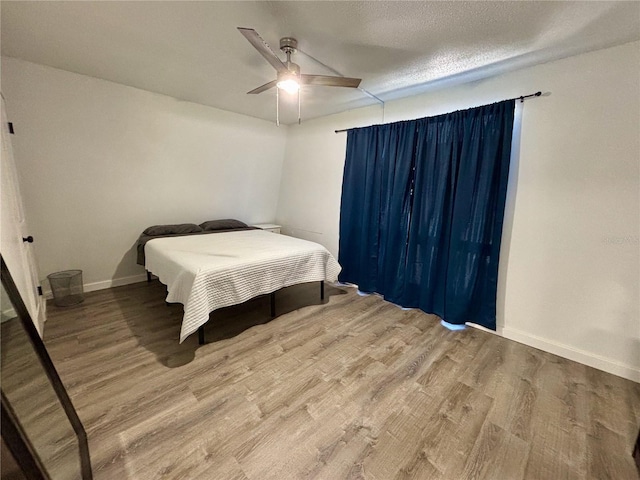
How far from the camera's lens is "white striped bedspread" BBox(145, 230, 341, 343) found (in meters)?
2.12

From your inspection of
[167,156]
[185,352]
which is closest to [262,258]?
[185,352]

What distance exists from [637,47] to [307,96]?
2.79 m

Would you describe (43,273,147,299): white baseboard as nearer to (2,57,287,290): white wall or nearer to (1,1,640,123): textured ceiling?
(2,57,287,290): white wall

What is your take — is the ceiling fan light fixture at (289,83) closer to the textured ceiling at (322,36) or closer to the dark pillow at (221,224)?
the textured ceiling at (322,36)

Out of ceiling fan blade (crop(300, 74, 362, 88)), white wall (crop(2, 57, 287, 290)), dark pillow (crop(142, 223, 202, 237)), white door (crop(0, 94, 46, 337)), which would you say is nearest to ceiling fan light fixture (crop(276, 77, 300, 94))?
ceiling fan blade (crop(300, 74, 362, 88))

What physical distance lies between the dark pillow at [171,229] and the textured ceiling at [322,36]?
1.72m

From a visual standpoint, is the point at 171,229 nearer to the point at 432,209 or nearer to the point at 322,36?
the point at 322,36

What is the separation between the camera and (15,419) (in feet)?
2.61

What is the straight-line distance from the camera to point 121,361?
2.04 meters

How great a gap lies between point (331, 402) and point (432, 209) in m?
2.13

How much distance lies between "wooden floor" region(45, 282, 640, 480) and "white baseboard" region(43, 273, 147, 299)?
56 centimetres

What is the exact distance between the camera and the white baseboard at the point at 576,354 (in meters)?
2.05

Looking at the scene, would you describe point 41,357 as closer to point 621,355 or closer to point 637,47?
point 621,355

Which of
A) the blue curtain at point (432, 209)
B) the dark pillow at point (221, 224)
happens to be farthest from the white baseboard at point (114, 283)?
the blue curtain at point (432, 209)
